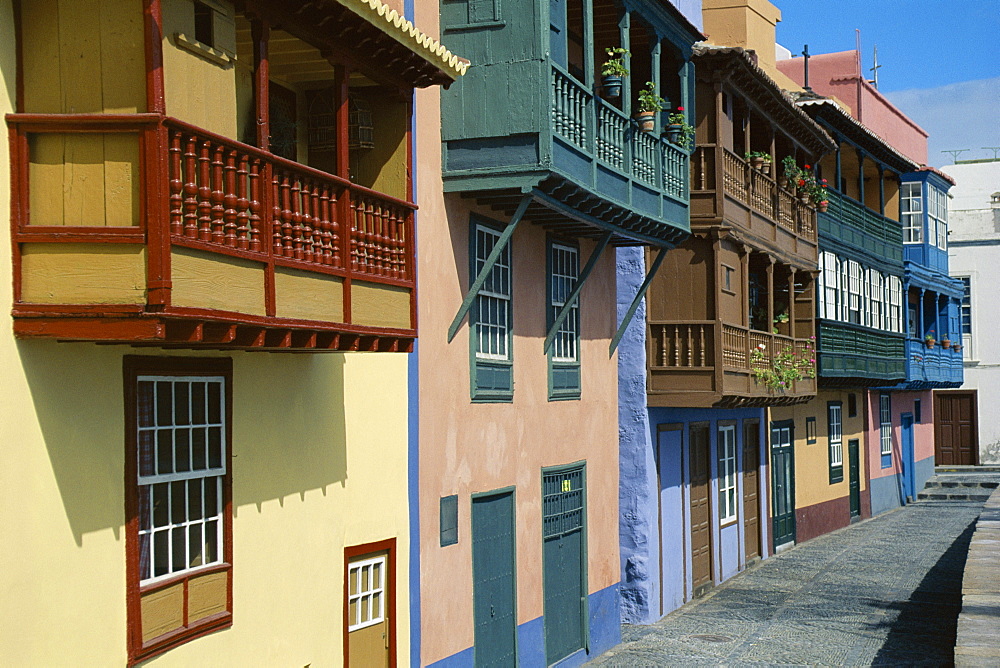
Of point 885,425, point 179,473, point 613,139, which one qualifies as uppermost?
point 613,139

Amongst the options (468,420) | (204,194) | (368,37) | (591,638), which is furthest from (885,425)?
(204,194)

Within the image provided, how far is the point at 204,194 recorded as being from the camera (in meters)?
7.05

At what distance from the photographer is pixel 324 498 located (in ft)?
33.2

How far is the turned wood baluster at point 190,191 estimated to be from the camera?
6887mm

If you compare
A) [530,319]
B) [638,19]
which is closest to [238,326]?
[530,319]

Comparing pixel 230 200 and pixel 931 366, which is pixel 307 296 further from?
pixel 931 366

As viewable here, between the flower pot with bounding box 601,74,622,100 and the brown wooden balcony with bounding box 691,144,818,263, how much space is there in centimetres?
443

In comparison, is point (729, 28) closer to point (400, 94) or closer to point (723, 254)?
point (723, 254)

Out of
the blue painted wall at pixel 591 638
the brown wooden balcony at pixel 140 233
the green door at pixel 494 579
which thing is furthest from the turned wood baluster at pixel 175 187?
the green door at pixel 494 579

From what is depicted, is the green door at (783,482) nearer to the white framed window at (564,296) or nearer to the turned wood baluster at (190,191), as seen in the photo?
the white framed window at (564,296)

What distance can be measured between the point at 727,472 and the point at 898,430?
57.1 feet

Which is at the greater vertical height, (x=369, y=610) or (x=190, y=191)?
(x=190, y=191)

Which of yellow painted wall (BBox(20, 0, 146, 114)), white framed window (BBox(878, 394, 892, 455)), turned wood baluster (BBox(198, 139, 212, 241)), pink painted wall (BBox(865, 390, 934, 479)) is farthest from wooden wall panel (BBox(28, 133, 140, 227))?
white framed window (BBox(878, 394, 892, 455))

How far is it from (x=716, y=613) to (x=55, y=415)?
1375 centimetres
